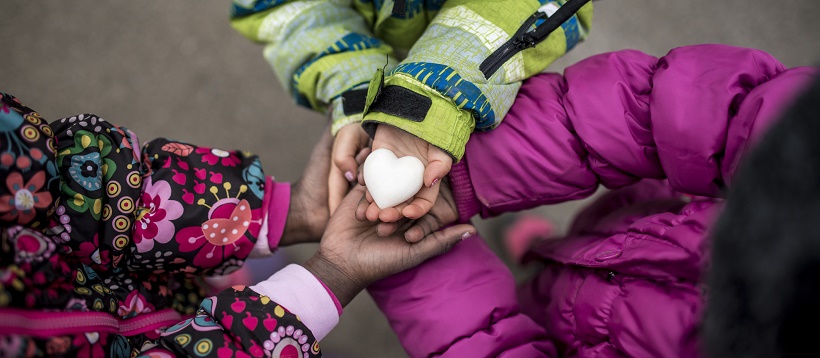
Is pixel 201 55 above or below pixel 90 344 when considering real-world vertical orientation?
above

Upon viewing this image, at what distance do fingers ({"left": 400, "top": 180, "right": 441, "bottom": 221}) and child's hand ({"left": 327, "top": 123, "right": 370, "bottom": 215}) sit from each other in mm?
133

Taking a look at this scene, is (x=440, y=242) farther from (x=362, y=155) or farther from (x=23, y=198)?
(x=23, y=198)

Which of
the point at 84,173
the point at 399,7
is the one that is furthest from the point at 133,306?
the point at 399,7

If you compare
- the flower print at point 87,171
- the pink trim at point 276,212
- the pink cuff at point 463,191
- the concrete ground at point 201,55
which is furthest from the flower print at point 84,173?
the concrete ground at point 201,55

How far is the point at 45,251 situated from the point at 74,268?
0.06m

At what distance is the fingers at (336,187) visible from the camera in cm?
78

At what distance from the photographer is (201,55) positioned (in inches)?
47.6

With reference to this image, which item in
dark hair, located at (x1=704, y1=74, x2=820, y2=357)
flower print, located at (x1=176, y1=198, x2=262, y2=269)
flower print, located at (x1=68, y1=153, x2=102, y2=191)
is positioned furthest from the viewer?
flower print, located at (x1=176, y1=198, x2=262, y2=269)

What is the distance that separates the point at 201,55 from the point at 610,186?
3.14 feet

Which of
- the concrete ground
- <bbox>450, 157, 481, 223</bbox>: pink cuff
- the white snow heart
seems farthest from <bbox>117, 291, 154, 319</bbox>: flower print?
the concrete ground

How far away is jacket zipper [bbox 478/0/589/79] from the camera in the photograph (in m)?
0.63

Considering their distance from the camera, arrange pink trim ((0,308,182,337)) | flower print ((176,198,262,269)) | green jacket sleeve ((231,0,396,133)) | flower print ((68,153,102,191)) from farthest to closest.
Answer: green jacket sleeve ((231,0,396,133)) < flower print ((176,198,262,269)) < flower print ((68,153,102,191)) < pink trim ((0,308,182,337))

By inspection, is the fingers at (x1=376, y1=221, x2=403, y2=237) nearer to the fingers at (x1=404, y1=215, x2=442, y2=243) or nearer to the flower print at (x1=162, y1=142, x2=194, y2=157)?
the fingers at (x1=404, y1=215, x2=442, y2=243)

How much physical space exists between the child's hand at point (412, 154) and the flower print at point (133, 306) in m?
0.30
